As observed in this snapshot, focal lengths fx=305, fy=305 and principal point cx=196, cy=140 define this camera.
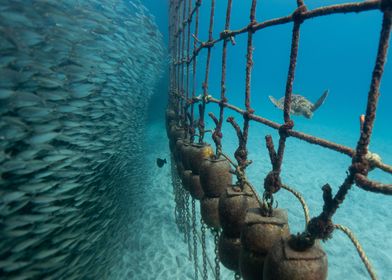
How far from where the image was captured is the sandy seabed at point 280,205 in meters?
7.45

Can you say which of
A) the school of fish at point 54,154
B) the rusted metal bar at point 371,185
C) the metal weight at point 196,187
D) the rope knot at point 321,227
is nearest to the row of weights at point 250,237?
the rope knot at point 321,227

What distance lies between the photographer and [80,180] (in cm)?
718

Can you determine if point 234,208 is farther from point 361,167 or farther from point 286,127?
point 361,167

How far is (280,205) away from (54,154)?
836 centimetres

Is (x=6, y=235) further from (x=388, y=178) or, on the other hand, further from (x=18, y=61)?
(x=388, y=178)

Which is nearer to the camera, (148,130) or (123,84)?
(123,84)

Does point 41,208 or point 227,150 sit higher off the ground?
point 41,208

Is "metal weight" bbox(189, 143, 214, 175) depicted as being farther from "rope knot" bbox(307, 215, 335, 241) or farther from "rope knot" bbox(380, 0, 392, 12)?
"rope knot" bbox(380, 0, 392, 12)

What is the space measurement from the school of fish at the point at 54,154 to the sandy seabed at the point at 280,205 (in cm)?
64

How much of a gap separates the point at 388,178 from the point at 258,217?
20.7 meters

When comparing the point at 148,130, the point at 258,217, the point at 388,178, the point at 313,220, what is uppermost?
the point at 313,220

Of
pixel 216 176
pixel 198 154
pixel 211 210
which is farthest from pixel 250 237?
pixel 198 154

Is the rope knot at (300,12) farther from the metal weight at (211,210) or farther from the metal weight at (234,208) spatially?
the metal weight at (211,210)

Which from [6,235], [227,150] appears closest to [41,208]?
[6,235]
